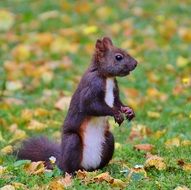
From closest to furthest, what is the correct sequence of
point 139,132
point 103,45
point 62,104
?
point 103,45 → point 139,132 → point 62,104

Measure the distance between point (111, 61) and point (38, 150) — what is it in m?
1.01

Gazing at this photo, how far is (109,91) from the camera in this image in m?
5.44

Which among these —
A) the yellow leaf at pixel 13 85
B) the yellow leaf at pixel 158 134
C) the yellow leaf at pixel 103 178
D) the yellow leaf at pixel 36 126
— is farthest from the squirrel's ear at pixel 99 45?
the yellow leaf at pixel 13 85

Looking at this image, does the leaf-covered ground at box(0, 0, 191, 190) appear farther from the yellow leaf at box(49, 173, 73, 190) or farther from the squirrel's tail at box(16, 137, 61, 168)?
the squirrel's tail at box(16, 137, 61, 168)

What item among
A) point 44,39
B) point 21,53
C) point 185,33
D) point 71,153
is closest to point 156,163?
point 71,153

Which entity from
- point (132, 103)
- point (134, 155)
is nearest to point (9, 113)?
point (132, 103)

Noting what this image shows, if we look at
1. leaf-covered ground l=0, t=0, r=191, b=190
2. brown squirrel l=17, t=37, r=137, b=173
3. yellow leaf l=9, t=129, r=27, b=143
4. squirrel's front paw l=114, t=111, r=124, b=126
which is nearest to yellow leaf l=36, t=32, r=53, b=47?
leaf-covered ground l=0, t=0, r=191, b=190

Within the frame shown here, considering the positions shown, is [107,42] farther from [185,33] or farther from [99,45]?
[185,33]

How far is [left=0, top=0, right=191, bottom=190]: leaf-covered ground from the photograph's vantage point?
533cm

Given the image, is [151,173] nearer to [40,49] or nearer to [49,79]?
[49,79]

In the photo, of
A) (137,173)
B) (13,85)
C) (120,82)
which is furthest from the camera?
(120,82)

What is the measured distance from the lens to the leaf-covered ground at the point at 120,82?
5328 mm

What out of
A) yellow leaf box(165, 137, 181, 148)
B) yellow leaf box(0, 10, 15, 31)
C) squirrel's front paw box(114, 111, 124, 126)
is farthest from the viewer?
yellow leaf box(0, 10, 15, 31)

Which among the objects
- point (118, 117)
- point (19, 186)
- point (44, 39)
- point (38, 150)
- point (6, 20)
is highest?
point (6, 20)
